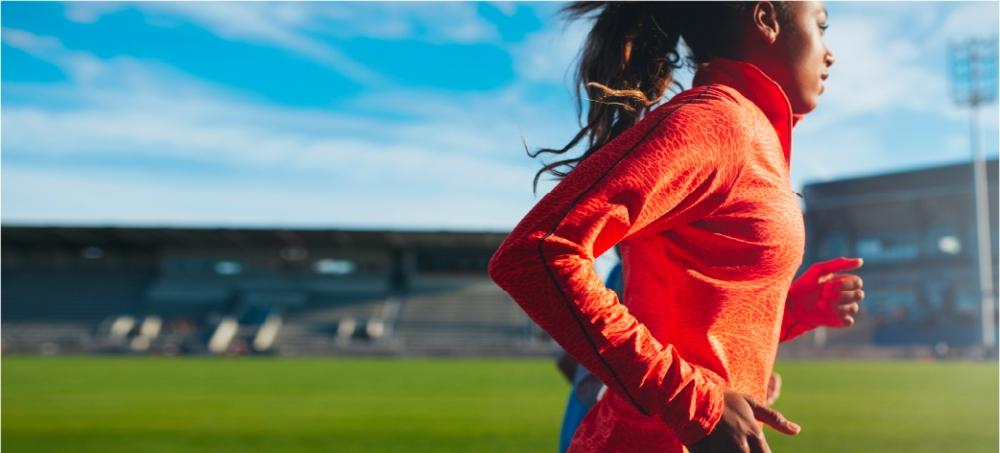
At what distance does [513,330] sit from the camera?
118 ft

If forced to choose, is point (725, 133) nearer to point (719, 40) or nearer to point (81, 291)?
point (719, 40)

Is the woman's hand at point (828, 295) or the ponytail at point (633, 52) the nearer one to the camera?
the ponytail at point (633, 52)

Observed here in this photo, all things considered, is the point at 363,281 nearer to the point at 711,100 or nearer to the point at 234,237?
the point at 234,237

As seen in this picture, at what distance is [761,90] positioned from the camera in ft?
3.87

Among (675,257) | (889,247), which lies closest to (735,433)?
(675,257)

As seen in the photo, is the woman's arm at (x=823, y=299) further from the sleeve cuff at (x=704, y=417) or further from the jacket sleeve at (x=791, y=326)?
the sleeve cuff at (x=704, y=417)

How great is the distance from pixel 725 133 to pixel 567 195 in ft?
0.72

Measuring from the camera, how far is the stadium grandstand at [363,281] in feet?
115

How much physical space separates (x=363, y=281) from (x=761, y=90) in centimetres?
3978

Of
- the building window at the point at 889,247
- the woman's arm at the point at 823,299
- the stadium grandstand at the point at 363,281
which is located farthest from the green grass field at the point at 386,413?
the building window at the point at 889,247

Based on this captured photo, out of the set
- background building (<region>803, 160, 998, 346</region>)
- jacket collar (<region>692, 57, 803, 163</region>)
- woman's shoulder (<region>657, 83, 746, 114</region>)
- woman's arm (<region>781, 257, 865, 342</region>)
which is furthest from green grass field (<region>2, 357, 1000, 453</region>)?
background building (<region>803, 160, 998, 346</region>)

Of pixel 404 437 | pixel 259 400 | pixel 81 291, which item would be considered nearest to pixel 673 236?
pixel 404 437

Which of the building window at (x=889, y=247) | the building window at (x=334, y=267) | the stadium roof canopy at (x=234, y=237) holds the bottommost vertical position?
the building window at (x=889, y=247)

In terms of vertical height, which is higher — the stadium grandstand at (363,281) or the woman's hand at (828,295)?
the woman's hand at (828,295)
